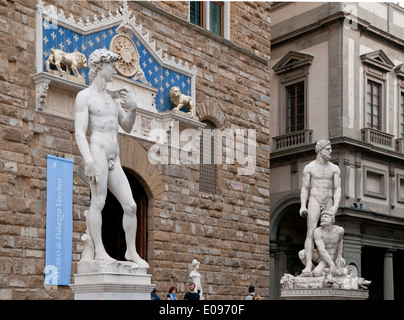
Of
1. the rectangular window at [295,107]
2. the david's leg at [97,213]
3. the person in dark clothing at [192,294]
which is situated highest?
the rectangular window at [295,107]

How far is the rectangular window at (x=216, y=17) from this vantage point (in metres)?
18.5

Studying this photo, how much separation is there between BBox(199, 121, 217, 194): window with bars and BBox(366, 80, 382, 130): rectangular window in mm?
11033

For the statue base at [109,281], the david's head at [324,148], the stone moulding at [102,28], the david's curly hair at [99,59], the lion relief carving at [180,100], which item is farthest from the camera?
the lion relief carving at [180,100]

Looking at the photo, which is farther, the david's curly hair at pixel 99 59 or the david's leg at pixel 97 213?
the david's curly hair at pixel 99 59

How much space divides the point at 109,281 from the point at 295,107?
19265mm

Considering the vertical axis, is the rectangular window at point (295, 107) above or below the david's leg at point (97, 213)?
above

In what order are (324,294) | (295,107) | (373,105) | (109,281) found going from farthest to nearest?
(295,107), (373,105), (324,294), (109,281)

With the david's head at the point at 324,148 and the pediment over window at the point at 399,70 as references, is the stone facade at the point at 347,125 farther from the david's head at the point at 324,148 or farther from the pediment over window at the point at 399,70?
the david's head at the point at 324,148

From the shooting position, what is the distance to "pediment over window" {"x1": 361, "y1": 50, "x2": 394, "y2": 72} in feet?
89.4

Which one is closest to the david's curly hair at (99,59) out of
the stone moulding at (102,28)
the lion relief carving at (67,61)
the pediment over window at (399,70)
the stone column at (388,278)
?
the stone moulding at (102,28)

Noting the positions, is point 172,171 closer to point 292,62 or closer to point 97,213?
point 97,213

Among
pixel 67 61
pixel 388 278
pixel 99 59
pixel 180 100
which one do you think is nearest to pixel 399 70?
pixel 388 278

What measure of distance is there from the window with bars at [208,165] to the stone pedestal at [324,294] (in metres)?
3.92

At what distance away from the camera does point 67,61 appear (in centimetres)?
1408
